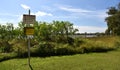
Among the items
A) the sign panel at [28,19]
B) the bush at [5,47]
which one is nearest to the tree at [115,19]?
the bush at [5,47]

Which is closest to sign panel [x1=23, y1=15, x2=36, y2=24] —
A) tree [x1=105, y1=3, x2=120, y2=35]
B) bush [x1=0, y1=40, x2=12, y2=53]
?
bush [x1=0, y1=40, x2=12, y2=53]

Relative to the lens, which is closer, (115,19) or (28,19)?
(28,19)

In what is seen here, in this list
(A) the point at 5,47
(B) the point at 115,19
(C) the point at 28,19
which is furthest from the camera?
(B) the point at 115,19

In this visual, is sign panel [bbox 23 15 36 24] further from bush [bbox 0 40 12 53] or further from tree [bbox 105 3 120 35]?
tree [bbox 105 3 120 35]

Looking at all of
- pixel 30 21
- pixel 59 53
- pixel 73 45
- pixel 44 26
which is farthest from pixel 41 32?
pixel 30 21

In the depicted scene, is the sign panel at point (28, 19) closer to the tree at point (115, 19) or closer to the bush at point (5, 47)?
the bush at point (5, 47)

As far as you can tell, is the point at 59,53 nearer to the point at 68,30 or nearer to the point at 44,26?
the point at 44,26

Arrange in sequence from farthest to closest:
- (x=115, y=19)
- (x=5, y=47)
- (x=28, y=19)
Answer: (x=115, y=19) < (x=5, y=47) < (x=28, y=19)

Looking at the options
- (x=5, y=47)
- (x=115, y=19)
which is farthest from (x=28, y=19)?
(x=115, y=19)

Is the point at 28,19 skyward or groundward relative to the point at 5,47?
skyward

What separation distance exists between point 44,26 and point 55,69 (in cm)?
1363

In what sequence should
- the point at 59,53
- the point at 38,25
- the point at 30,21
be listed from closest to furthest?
1. the point at 30,21
2. the point at 59,53
3. the point at 38,25

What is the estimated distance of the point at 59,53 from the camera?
23188 mm

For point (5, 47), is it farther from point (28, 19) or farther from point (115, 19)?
point (115, 19)
